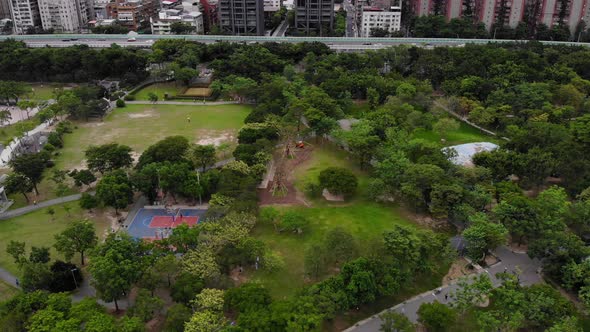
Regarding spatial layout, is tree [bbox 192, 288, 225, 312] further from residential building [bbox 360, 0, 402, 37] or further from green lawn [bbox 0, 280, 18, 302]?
residential building [bbox 360, 0, 402, 37]

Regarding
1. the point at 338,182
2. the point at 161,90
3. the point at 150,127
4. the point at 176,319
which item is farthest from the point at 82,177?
the point at 161,90

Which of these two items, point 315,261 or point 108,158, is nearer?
point 315,261

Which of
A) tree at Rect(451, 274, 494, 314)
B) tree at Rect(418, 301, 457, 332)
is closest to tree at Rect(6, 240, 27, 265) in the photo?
tree at Rect(418, 301, 457, 332)

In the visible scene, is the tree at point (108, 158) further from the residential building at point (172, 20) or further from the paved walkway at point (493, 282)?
the residential building at point (172, 20)

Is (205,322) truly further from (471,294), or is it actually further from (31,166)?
(31,166)

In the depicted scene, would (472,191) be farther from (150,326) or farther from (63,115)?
(63,115)

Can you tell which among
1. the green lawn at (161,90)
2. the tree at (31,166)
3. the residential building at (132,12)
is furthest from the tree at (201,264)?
the residential building at (132,12)

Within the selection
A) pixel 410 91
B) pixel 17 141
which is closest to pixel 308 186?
pixel 410 91
